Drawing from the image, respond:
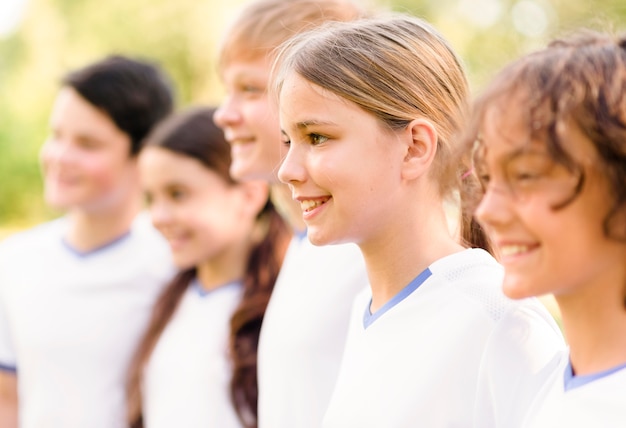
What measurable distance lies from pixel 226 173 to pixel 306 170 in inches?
50.3

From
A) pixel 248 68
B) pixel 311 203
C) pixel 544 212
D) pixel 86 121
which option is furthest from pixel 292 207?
pixel 544 212

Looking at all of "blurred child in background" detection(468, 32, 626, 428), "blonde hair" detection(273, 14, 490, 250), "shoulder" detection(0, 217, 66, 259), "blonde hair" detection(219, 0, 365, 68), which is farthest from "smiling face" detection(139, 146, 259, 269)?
"blurred child in background" detection(468, 32, 626, 428)

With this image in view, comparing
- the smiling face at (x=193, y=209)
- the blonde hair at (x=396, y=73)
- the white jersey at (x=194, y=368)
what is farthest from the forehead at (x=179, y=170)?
the blonde hair at (x=396, y=73)

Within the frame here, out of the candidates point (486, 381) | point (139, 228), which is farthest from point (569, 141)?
point (139, 228)

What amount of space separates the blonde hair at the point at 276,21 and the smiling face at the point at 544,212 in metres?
1.29

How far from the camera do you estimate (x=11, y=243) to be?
12.5 ft

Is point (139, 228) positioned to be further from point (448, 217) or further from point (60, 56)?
point (60, 56)

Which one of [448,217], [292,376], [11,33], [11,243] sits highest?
[448,217]

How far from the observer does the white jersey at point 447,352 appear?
5.99ft

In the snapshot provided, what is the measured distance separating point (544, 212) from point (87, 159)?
254cm

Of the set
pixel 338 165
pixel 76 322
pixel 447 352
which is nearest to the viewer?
pixel 447 352

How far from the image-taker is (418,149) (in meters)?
2.08

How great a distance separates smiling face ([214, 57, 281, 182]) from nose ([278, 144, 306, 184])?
661mm

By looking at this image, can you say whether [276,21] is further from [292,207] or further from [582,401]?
[582,401]
